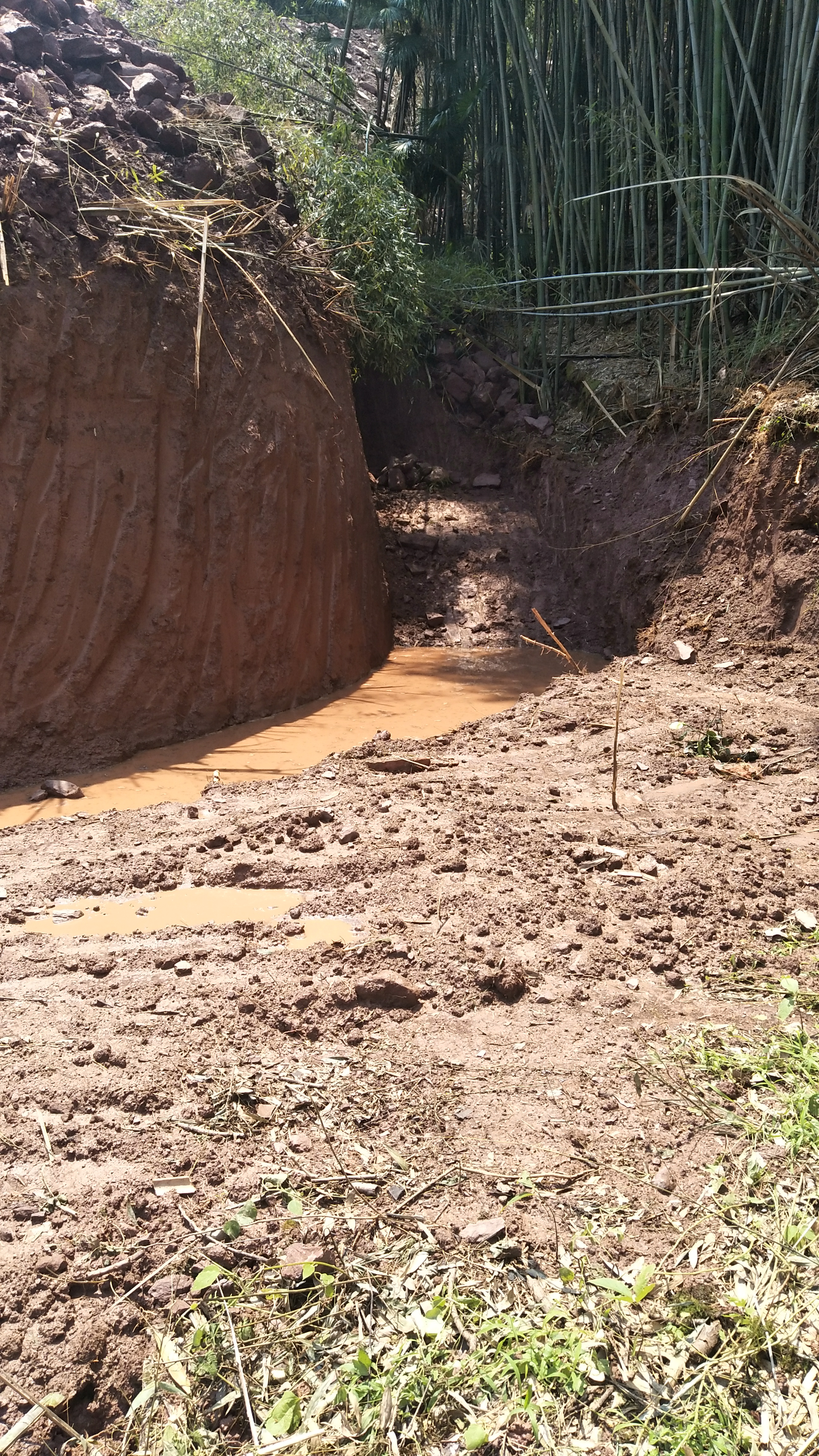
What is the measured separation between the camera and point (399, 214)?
7.29 m

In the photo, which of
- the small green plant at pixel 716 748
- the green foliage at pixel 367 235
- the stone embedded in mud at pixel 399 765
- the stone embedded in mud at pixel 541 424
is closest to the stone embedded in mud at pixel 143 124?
the green foliage at pixel 367 235

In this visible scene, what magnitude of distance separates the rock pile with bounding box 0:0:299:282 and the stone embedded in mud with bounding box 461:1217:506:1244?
14.3 feet

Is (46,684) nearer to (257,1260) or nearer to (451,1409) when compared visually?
(257,1260)

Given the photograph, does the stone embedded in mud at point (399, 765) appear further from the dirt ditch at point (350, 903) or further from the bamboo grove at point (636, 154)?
the bamboo grove at point (636, 154)

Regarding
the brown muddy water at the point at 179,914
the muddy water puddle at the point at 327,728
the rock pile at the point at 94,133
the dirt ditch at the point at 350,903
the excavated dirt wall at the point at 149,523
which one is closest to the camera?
the dirt ditch at the point at 350,903

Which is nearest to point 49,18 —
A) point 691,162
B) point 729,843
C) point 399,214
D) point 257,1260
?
point 399,214

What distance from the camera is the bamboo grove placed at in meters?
5.76

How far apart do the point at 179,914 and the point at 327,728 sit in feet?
7.67

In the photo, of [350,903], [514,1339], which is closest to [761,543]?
[350,903]

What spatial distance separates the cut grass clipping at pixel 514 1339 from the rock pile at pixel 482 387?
271 inches

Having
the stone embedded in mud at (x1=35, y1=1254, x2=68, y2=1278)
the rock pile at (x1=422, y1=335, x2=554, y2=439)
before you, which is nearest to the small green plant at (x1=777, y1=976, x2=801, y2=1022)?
the stone embedded in mud at (x1=35, y1=1254, x2=68, y2=1278)

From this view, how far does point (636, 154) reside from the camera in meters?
7.34

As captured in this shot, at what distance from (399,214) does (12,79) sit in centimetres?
287

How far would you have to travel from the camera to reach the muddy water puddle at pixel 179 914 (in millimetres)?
2881
